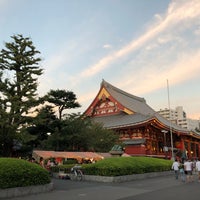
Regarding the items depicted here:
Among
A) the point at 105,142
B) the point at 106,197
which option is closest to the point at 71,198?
the point at 106,197

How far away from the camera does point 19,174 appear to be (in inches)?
579

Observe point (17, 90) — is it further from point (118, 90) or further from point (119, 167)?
point (118, 90)

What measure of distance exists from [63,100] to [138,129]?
52.8 feet

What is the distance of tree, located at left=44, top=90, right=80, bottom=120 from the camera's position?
38.0 meters

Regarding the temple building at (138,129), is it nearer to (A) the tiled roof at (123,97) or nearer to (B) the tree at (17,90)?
(A) the tiled roof at (123,97)

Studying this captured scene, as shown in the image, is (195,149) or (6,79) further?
(195,149)

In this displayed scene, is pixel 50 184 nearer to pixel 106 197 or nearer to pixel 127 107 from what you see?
pixel 106 197

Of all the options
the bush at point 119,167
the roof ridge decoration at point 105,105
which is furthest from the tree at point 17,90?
the roof ridge decoration at point 105,105

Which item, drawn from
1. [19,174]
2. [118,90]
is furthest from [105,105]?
[19,174]

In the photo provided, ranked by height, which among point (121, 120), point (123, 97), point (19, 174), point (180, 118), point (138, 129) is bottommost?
point (19, 174)

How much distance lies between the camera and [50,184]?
1630cm

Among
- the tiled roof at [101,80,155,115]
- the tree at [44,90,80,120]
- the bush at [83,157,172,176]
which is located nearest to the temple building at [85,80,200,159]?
the tiled roof at [101,80,155,115]

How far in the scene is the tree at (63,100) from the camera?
38031 millimetres

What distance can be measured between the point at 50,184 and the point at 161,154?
38599 mm
